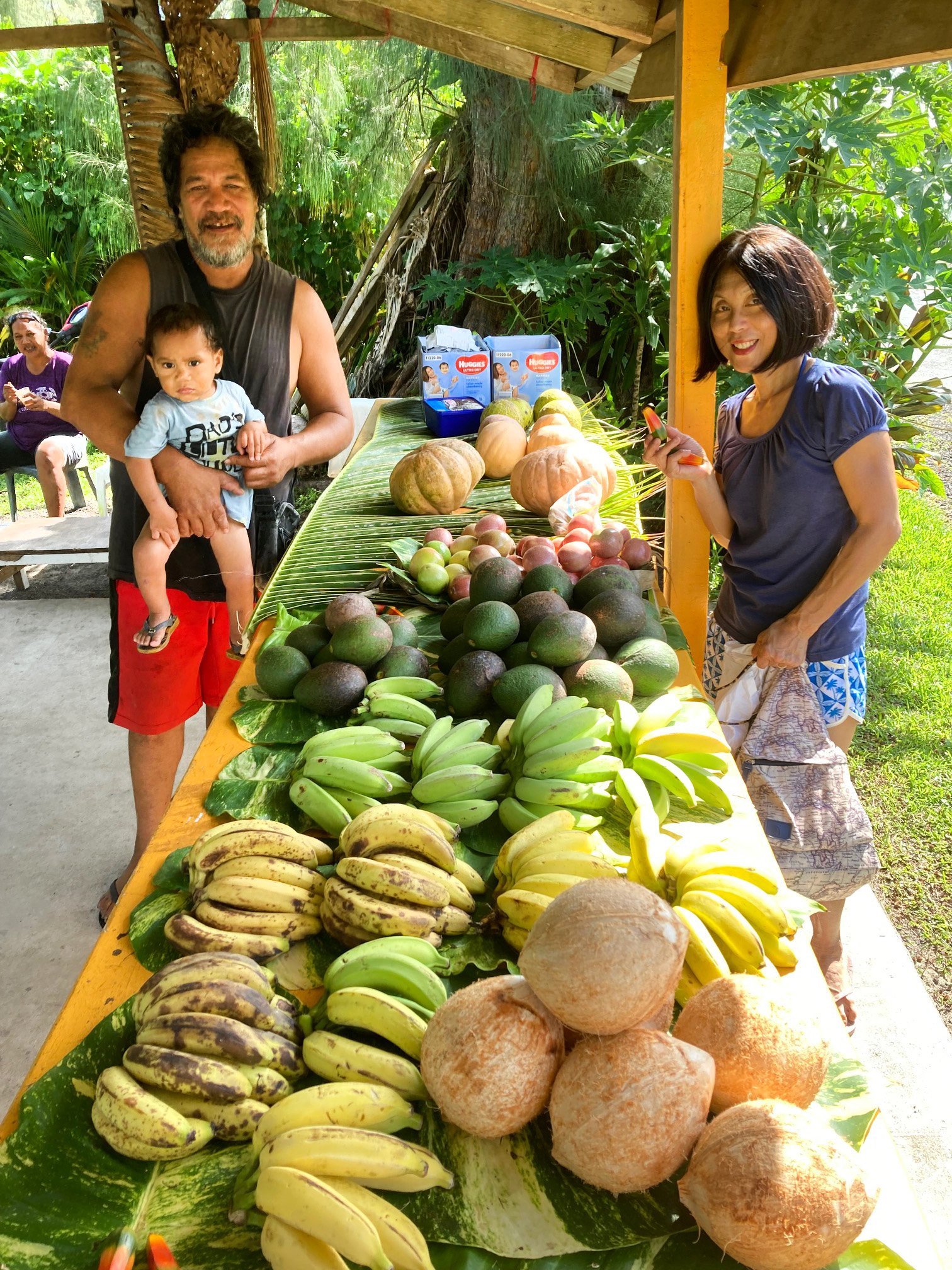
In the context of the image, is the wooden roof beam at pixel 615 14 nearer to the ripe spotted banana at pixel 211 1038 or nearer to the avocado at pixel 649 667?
the avocado at pixel 649 667

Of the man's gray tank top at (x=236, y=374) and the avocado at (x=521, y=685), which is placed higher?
the man's gray tank top at (x=236, y=374)

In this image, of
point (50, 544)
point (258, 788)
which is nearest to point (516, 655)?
point (258, 788)

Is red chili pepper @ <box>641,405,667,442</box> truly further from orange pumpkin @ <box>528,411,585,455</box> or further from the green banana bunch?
the green banana bunch

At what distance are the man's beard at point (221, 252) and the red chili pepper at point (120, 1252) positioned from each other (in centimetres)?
248

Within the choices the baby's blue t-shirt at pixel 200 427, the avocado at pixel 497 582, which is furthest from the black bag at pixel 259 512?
the avocado at pixel 497 582

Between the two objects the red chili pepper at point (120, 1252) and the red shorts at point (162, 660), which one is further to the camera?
the red shorts at point (162, 660)

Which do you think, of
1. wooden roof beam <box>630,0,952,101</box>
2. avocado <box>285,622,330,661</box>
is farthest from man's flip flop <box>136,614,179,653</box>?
wooden roof beam <box>630,0,952,101</box>

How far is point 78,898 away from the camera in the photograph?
3.47 meters

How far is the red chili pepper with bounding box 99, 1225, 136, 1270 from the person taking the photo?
3.31 ft

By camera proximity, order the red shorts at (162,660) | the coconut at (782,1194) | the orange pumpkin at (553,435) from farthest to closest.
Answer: the orange pumpkin at (553,435) < the red shorts at (162,660) < the coconut at (782,1194)

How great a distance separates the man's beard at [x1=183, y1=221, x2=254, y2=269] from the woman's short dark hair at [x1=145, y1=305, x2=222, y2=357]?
0.20 m

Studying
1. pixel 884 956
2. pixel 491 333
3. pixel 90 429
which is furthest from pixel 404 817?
pixel 491 333

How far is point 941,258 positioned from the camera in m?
3.79

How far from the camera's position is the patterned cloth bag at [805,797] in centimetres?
246
